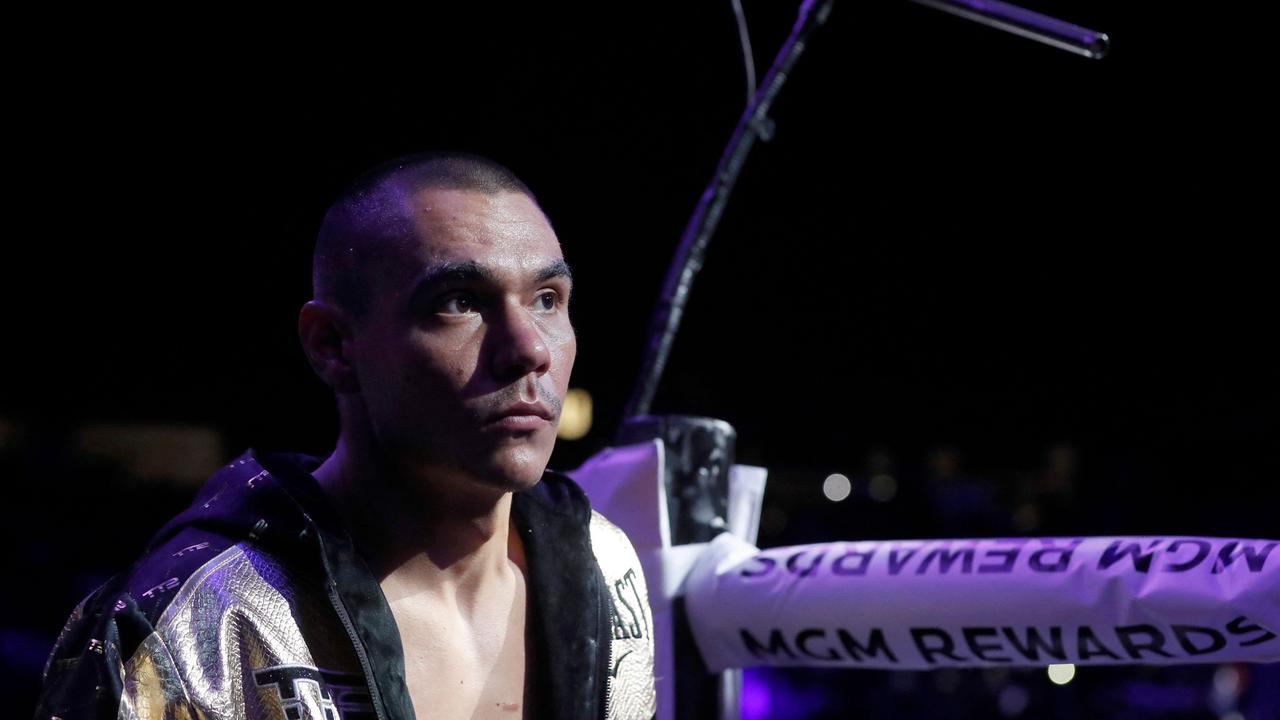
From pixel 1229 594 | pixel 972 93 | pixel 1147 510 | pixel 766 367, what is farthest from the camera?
pixel 766 367

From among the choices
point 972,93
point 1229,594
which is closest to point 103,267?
point 972,93

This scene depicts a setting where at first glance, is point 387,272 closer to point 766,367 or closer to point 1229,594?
point 1229,594

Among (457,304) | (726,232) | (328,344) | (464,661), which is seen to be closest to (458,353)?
(457,304)

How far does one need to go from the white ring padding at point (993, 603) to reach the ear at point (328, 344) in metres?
0.72

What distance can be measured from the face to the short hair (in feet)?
0.05

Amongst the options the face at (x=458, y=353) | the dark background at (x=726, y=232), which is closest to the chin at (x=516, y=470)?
the face at (x=458, y=353)

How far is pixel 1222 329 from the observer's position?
7082 mm

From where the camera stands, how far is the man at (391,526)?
3.42 feet

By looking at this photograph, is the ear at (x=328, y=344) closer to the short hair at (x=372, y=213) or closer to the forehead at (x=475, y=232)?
the short hair at (x=372, y=213)

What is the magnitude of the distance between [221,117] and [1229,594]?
4038 millimetres

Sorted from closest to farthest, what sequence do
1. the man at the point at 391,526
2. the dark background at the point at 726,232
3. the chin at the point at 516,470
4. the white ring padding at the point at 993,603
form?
the man at the point at 391,526, the chin at the point at 516,470, the white ring padding at the point at 993,603, the dark background at the point at 726,232

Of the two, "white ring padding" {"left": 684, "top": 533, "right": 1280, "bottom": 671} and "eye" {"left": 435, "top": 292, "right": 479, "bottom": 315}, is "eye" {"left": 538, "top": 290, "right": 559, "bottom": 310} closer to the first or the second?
"eye" {"left": 435, "top": 292, "right": 479, "bottom": 315}

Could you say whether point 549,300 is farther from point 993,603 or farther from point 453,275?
point 993,603

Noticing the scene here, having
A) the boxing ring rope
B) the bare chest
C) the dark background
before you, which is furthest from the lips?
the dark background
